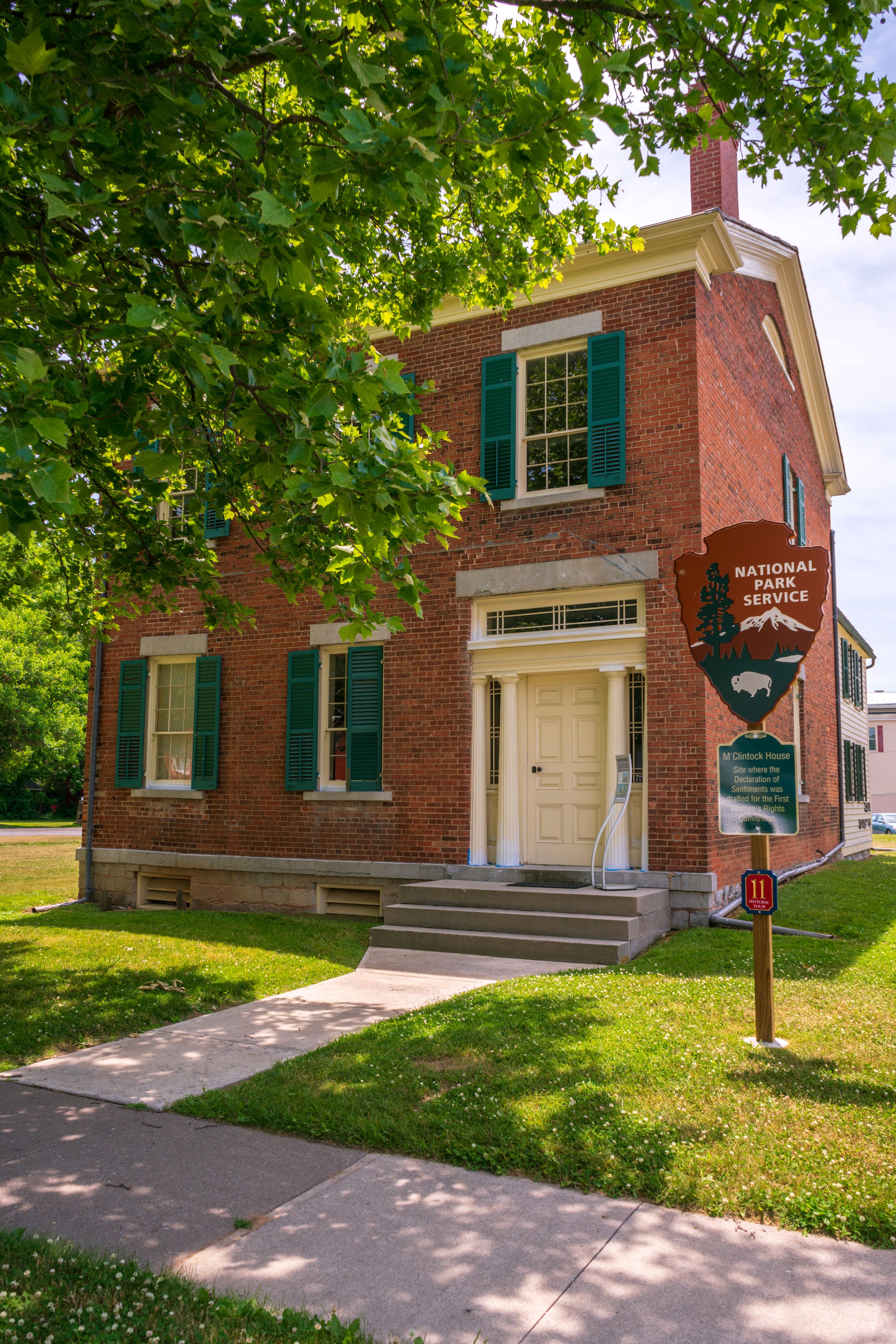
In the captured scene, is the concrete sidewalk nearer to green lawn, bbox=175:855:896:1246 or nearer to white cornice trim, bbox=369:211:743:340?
green lawn, bbox=175:855:896:1246

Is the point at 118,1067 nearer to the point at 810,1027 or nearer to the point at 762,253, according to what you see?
the point at 810,1027

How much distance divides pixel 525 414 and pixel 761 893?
7495 mm

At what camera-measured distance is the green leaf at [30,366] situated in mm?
3600

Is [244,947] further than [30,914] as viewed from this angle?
No

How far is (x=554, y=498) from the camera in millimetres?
11039

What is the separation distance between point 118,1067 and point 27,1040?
0.89m

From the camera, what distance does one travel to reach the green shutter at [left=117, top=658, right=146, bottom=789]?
14098 millimetres

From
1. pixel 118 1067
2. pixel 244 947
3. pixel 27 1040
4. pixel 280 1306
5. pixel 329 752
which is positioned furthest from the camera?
pixel 329 752

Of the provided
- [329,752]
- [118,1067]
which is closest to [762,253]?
[329,752]

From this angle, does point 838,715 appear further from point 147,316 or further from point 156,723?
point 147,316

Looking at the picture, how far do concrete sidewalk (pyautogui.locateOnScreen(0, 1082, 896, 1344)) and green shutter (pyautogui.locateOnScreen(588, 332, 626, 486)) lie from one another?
26.5 ft

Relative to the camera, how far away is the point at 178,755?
1410 cm

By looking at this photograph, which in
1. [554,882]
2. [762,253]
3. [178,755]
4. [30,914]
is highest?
[762,253]

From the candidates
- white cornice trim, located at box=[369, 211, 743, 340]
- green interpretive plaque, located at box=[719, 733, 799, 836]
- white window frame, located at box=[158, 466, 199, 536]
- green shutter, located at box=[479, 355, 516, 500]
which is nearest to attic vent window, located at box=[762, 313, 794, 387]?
white cornice trim, located at box=[369, 211, 743, 340]
